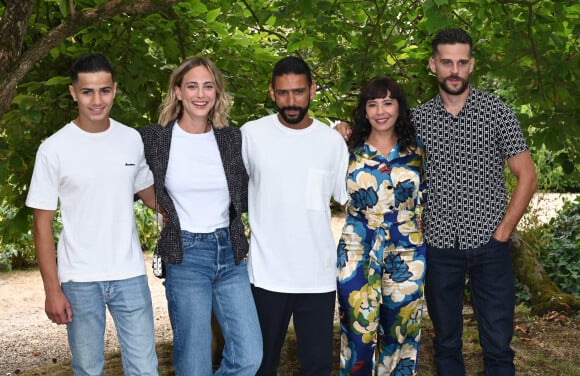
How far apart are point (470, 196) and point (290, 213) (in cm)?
95

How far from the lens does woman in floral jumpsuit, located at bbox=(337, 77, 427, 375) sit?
4.07 metres

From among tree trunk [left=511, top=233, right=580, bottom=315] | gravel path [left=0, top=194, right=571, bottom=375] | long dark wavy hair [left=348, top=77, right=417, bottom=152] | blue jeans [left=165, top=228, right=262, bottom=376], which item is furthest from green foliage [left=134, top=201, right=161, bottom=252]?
blue jeans [left=165, top=228, right=262, bottom=376]

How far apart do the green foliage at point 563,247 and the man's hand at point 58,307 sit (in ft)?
23.3

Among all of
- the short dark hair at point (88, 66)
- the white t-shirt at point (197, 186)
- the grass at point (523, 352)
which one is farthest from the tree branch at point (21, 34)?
the grass at point (523, 352)

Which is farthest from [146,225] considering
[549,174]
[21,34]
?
[21,34]

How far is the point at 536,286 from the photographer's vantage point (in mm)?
8359

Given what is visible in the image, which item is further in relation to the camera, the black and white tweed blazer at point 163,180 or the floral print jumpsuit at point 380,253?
the floral print jumpsuit at point 380,253

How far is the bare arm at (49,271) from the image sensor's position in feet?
11.5

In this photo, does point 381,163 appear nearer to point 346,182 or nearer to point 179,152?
point 346,182

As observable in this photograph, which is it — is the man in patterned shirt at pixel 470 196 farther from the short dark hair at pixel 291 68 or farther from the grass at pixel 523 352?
the grass at pixel 523 352

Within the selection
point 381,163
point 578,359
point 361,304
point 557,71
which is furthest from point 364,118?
point 578,359

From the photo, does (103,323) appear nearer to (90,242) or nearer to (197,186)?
(90,242)

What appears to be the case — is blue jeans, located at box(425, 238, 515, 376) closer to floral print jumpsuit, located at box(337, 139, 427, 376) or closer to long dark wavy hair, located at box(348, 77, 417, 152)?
floral print jumpsuit, located at box(337, 139, 427, 376)

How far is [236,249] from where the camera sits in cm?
382
